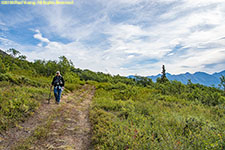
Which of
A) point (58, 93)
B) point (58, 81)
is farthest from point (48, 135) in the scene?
point (58, 81)

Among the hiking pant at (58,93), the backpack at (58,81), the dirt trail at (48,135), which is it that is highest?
the backpack at (58,81)

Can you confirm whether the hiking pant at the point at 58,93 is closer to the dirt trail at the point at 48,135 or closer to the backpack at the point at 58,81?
the backpack at the point at 58,81

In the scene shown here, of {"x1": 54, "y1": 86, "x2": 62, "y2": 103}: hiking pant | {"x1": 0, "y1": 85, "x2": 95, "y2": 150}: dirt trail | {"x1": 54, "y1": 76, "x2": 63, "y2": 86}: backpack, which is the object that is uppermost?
{"x1": 54, "y1": 76, "x2": 63, "y2": 86}: backpack

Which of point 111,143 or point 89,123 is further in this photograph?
point 89,123

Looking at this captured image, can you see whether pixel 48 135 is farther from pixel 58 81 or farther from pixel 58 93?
pixel 58 81

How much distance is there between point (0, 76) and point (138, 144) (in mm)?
14076

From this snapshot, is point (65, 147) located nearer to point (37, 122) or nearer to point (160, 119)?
point (37, 122)

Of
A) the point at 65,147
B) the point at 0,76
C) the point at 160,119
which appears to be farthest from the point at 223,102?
the point at 0,76

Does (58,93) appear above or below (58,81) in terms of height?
below

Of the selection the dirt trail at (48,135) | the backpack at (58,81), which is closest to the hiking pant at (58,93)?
the backpack at (58,81)

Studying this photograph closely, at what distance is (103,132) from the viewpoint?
5031mm

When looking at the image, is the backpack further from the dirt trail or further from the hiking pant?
the dirt trail

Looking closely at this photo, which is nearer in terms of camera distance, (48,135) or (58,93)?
(48,135)

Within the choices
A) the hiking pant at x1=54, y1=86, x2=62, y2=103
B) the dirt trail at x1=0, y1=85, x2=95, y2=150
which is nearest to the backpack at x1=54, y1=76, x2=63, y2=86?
the hiking pant at x1=54, y1=86, x2=62, y2=103
